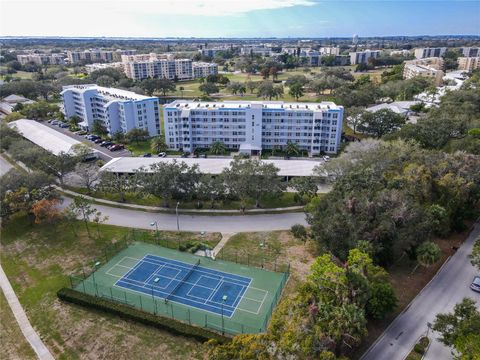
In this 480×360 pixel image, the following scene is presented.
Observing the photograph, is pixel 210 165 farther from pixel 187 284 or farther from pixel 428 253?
pixel 428 253

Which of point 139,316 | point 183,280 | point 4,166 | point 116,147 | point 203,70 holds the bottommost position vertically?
point 183,280

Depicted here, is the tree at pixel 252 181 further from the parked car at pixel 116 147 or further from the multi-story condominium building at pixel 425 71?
the multi-story condominium building at pixel 425 71

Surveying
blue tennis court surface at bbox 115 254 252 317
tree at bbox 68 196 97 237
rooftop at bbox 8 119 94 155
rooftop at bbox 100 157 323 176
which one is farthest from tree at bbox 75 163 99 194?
blue tennis court surface at bbox 115 254 252 317

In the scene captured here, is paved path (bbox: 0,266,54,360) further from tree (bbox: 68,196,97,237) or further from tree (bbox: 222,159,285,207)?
tree (bbox: 222,159,285,207)

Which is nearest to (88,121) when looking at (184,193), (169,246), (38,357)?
(184,193)

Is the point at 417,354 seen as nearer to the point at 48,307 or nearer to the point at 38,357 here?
the point at 38,357

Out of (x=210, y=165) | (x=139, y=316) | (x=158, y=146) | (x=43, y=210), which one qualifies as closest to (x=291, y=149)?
(x=210, y=165)

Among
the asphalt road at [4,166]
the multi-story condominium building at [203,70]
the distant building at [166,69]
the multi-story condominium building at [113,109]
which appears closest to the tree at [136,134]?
the multi-story condominium building at [113,109]
